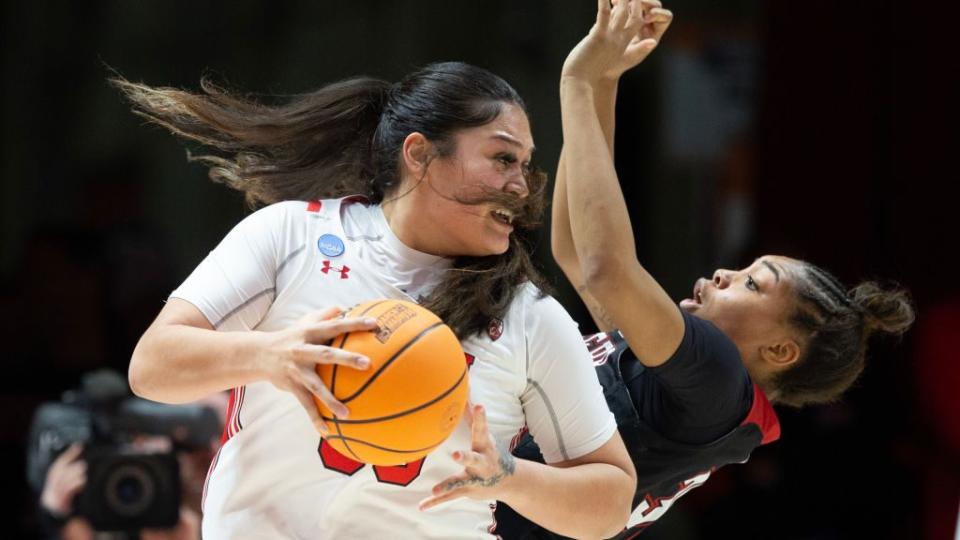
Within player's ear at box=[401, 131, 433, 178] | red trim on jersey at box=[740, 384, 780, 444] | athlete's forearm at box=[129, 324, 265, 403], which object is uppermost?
player's ear at box=[401, 131, 433, 178]

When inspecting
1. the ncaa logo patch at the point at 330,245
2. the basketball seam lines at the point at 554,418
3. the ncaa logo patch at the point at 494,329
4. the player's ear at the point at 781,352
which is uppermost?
the ncaa logo patch at the point at 330,245

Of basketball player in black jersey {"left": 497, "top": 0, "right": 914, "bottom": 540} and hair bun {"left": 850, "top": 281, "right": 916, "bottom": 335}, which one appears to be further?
hair bun {"left": 850, "top": 281, "right": 916, "bottom": 335}

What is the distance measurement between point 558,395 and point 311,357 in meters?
0.66

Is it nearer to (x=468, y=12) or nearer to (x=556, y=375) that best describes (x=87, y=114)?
(x=468, y=12)

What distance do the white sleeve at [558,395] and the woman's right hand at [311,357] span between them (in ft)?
1.68

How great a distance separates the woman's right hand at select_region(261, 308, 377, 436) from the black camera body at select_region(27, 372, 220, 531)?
8.49ft

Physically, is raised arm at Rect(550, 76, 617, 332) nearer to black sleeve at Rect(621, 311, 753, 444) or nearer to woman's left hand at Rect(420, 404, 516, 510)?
black sleeve at Rect(621, 311, 753, 444)

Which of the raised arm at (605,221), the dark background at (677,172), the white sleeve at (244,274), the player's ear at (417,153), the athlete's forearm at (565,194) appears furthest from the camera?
the dark background at (677,172)

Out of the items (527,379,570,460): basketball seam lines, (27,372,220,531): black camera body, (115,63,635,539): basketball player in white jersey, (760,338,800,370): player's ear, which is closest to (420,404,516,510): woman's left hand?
(115,63,635,539): basketball player in white jersey

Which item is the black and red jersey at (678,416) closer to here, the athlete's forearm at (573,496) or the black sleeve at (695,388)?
the black sleeve at (695,388)

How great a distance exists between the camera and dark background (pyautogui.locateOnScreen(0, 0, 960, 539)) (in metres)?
5.89

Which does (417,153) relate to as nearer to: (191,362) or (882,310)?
(191,362)

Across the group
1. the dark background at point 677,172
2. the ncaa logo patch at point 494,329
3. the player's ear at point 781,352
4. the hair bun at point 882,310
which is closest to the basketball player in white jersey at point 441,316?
the ncaa logo patch at point 494,329

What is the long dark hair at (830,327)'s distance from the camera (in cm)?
333
